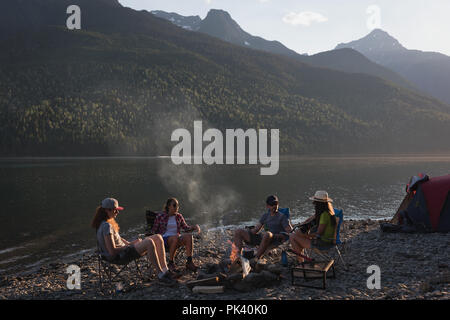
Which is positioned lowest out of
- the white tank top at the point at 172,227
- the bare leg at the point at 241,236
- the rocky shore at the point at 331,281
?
the rocky shore at the point at 331,281

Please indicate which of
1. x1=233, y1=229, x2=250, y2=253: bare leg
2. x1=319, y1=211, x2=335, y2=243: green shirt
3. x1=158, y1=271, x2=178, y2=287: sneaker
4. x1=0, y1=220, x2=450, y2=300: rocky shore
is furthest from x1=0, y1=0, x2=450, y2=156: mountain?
Answer: x1=319, y1=211, x2=335, y2=243: green shirt

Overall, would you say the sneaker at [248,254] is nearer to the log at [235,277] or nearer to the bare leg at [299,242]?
the bare leg at [299,242]

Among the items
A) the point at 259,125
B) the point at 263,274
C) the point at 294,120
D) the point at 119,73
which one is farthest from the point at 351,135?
the point at 263,274

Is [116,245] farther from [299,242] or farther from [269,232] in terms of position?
[299,242]

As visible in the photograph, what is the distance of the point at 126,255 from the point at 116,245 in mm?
→ 322

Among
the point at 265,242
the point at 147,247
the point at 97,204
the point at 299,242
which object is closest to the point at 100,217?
the point at 147,247

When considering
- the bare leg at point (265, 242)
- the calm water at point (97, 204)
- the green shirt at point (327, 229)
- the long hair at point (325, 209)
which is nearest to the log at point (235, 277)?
the bare leg at point (265, 242)

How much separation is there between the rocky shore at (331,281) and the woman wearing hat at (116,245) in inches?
20.1

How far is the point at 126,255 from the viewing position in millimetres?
6266

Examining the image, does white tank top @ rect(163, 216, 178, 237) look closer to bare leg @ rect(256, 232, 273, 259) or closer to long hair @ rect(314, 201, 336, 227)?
bare leg @ rect(256, 232, 273, 259)

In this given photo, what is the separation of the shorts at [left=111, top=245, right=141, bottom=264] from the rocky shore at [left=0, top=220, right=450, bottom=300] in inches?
24.5

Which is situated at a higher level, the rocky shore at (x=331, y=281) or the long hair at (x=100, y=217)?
the long hair at (x=100, y=217)

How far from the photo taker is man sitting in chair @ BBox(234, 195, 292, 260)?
24.3ft

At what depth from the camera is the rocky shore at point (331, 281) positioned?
5938 millimetres
